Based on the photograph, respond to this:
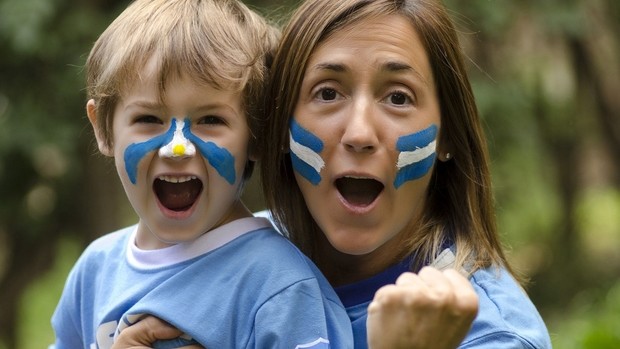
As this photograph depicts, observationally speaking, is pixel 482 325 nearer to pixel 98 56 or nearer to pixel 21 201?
pixel 98 56

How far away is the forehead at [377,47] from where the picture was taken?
9.82 feet

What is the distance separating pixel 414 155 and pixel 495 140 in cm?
321

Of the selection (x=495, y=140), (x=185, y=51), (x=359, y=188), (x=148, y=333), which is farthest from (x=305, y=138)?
(x=495, y=140)

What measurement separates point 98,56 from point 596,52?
687cm

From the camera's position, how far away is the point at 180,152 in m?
2.86

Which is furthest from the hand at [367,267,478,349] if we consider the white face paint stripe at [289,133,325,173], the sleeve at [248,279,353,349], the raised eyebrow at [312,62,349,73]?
the raised eyebrow at [312,62,349,73]

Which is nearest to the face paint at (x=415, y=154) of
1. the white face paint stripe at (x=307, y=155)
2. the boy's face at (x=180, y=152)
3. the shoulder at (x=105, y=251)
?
the white face paint stripe at (x=307, y=155)

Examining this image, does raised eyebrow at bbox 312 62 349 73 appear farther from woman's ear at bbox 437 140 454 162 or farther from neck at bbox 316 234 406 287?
neck at bbox 316 234 406 287

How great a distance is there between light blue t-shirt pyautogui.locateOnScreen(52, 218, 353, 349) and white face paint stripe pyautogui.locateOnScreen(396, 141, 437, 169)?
386 mm

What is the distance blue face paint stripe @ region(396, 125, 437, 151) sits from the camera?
9.86 feet

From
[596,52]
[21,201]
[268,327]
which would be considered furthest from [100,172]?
[596,52]

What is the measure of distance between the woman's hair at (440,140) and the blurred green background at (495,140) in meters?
0.53

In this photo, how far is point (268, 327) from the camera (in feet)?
9.04

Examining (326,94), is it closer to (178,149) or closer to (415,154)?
(415,154)
